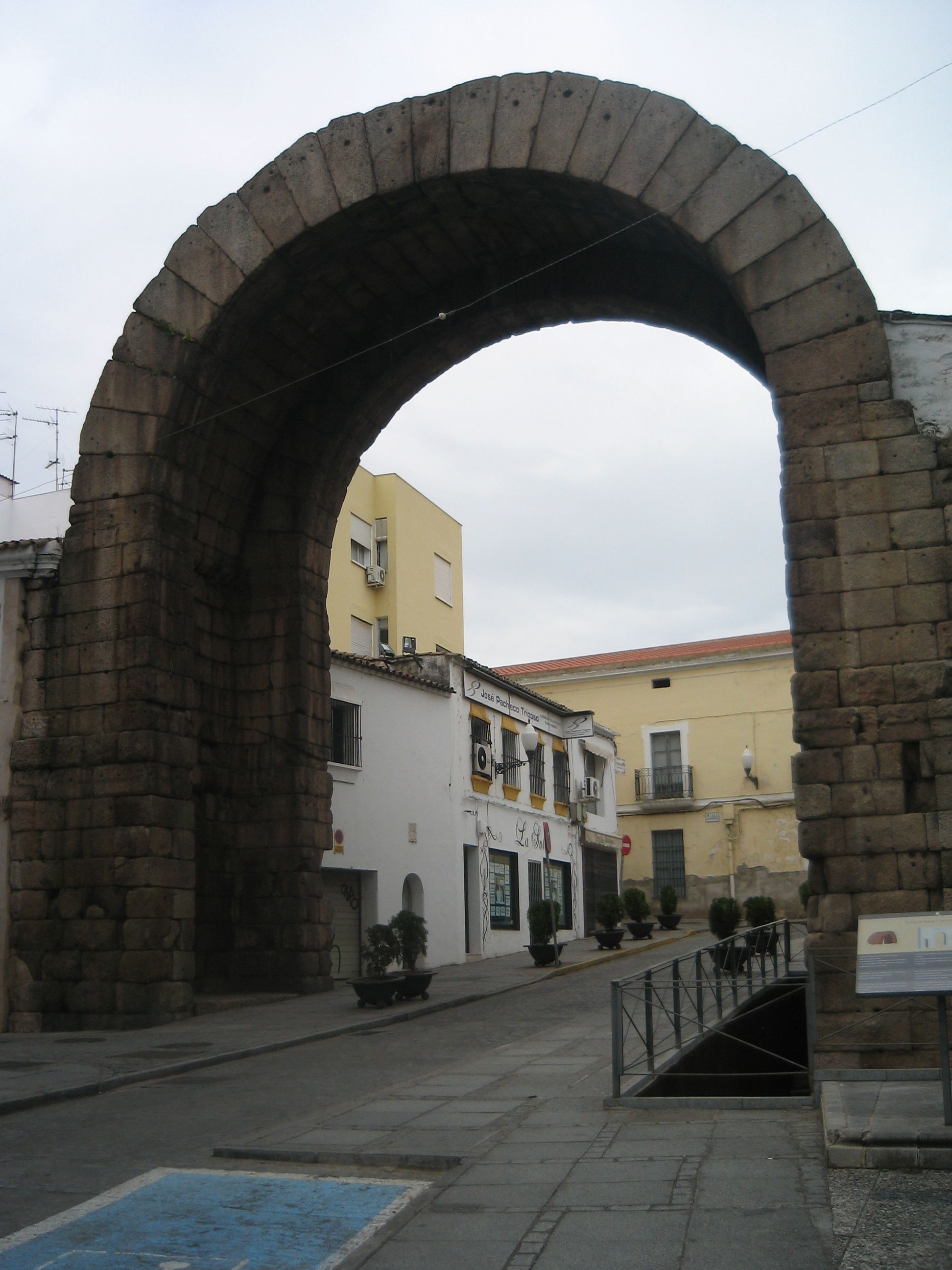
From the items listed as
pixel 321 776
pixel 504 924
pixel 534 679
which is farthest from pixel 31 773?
pixel 534 679

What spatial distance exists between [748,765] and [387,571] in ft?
36.9

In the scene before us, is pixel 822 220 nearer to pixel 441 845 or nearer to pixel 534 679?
pixel 441 845

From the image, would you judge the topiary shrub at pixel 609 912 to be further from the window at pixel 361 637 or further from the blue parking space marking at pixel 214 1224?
the blue parking space marking at pixel 214 1224

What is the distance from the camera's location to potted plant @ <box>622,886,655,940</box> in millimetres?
25047

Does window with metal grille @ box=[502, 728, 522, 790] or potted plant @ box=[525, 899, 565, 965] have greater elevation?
window with metal grille @ box=[502, 728, 522, 790]

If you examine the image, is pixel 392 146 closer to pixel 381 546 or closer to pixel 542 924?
pixel 542 924

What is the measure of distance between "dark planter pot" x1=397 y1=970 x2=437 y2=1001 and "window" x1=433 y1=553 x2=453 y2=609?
19394mm

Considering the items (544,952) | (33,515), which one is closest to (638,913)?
(544,952)

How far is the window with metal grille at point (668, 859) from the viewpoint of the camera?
34781 millimetres

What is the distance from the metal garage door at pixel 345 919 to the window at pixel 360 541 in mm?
13017

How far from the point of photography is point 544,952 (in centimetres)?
1909

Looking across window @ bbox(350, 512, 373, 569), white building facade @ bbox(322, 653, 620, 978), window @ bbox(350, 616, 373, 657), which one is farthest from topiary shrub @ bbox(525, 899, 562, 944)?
window @ bbox(350, 512, 373, 569)

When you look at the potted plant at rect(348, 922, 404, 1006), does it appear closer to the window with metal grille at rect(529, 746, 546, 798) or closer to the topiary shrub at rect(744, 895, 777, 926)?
the topiary shrub at rect(744, 895, 777, 926)

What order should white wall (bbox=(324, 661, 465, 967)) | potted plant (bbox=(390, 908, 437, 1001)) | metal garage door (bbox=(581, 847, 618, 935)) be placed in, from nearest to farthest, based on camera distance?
1. potted plant (bbox=(390, 908, 437, 1001))
2. white wall (bbox=(324, 661, 465, 967))
3. metal garage door (bbox=(581, 847, 618, 935))
